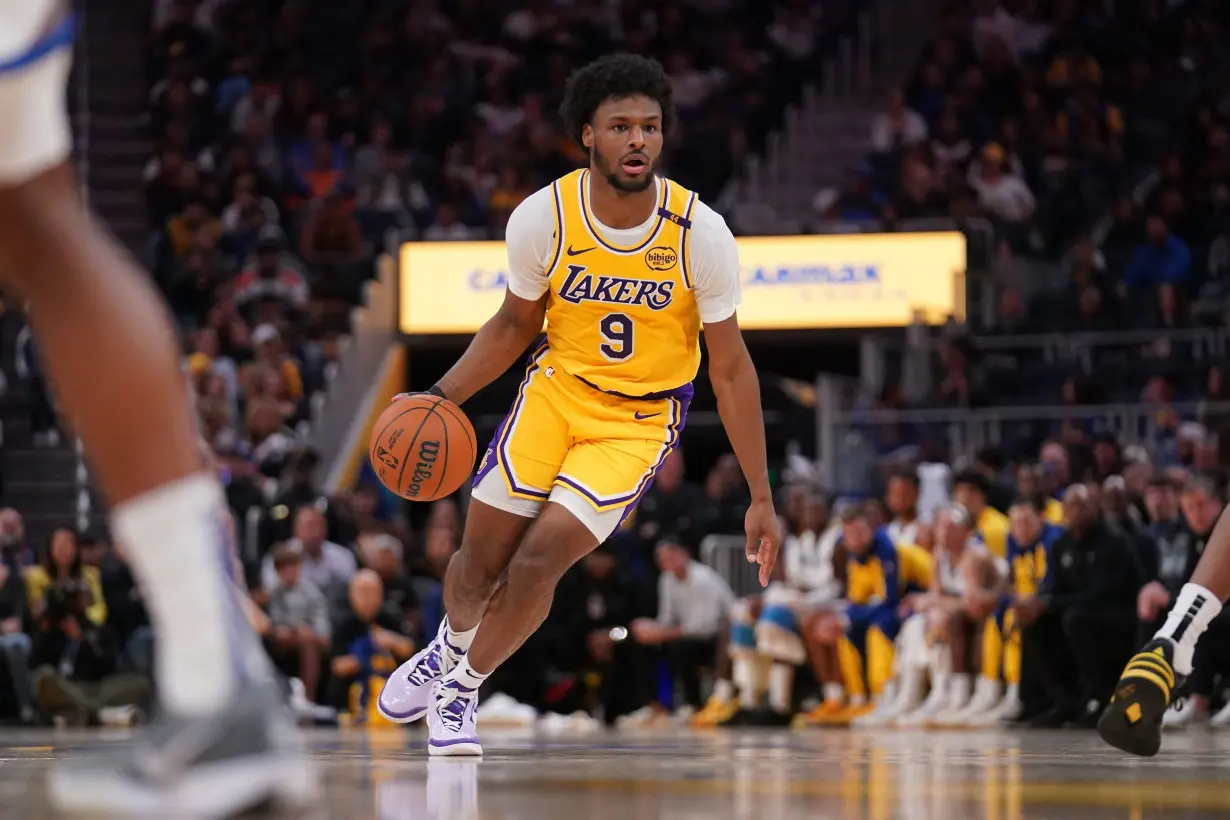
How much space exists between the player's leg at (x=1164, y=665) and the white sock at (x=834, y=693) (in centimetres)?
600

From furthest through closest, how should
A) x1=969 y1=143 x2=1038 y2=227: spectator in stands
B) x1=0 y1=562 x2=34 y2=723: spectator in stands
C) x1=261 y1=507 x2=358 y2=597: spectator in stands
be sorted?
x1=969 y1=143 x2=1038 y2=227: spectator in stands → x1=0 y1=562 x2=34 y2=723: spectator in stands → x1=261 y1=507 x2=358 y2=597: spectator in stands

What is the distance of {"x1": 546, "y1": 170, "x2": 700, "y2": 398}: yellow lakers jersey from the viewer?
564 cm

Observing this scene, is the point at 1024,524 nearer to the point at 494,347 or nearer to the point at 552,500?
the point at 494,347

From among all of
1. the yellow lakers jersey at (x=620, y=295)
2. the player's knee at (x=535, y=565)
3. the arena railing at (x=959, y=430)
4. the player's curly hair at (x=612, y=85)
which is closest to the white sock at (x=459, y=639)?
the player's knee at (x=535, y=565)

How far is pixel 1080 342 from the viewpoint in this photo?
13.9 metres

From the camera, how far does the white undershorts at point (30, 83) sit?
220 centimetres

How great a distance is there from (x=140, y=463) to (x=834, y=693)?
9413 millimetres

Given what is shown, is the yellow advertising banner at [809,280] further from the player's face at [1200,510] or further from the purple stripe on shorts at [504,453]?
the purple stripe on shorts at [504,453]

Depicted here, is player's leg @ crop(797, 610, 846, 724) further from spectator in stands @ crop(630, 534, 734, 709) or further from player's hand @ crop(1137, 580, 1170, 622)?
player's hand @ crop(1137, 580, 1170, 622)

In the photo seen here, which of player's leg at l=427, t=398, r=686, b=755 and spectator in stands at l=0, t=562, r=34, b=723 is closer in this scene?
player's leg at l=427, t=398, r=686, b=755

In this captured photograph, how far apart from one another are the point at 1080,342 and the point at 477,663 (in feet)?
29.9

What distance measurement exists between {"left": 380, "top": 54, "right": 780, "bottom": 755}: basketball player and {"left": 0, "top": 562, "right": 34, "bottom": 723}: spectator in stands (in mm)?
7327

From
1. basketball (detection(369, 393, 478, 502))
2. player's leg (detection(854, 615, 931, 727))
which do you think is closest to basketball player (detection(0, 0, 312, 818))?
basketball (detection(369, 393, 478, 502))

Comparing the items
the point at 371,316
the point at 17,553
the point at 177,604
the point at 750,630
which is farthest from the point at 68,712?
the point at 177,604
